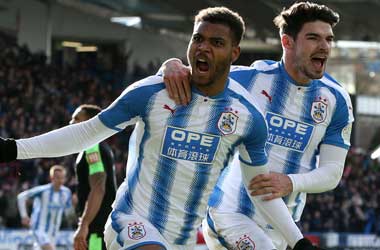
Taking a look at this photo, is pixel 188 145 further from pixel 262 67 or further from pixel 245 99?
pixel 262 67

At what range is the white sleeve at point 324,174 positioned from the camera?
6266 mm

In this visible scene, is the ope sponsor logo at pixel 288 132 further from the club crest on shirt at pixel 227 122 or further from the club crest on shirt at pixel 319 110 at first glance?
the club crest on shirt at pixel 227 122

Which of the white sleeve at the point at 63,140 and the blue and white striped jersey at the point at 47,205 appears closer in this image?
the white sleeve at the point at 63,140

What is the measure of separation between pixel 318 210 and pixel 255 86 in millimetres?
20172

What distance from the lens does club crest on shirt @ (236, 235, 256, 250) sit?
618 centimetres

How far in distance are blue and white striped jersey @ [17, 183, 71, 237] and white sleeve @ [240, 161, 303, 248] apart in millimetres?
10506

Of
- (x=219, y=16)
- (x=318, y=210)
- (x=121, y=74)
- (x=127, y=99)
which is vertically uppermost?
(x=219, y=16)

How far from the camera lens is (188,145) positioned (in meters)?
5.63

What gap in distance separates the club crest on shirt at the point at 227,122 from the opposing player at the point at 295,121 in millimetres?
793

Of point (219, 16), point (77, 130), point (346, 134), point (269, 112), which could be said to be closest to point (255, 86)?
point (269, 112)

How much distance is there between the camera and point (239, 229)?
6.37 metres

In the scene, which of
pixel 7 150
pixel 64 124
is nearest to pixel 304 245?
pixel 7 150

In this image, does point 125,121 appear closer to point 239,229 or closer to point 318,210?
point 239,229

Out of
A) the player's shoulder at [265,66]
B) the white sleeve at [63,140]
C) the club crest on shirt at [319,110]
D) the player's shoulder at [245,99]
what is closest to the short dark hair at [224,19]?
the player's shoulder at [245,99]
